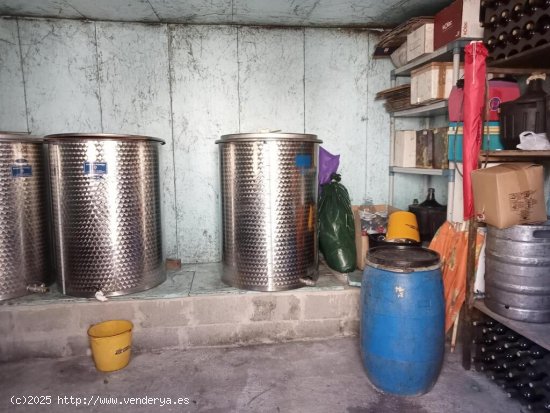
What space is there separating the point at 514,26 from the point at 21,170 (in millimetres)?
3223

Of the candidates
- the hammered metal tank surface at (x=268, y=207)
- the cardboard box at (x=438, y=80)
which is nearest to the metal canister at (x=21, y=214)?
the hammered metal tank surface at (x=268, y=207)

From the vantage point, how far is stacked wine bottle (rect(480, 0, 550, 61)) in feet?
6.63

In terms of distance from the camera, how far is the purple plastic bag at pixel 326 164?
360 centimetres

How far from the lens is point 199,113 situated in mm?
3572

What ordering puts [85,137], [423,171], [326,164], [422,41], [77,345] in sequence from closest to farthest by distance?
[85,137]
[77,345]
[422,41]
[423,171]
[326,164]

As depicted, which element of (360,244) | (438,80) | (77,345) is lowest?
(77,345)

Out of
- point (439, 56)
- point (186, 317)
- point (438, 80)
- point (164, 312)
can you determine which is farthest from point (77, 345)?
point (439, 56)

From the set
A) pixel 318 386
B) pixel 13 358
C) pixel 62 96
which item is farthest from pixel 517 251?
pixel 62 96

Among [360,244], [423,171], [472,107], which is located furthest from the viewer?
[360,244]

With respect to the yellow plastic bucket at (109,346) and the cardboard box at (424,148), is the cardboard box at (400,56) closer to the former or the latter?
the cardboard box at (424,148)

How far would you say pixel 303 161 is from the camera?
2.88 meters

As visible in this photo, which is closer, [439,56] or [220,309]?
[220,309]

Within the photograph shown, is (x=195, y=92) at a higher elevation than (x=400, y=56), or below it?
below

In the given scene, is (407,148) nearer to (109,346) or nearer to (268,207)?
(268,207)
